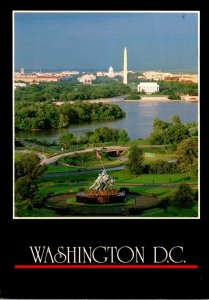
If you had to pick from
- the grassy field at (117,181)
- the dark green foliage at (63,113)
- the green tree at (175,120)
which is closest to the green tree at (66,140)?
the dark green foliage at (63,113)

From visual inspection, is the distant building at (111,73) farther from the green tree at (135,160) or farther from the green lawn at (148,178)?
the green lawn at (148,178)

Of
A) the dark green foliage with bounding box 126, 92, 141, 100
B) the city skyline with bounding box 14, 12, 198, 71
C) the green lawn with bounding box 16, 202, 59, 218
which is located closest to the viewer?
the city skyline with bounding box 14, 12, 198, 71

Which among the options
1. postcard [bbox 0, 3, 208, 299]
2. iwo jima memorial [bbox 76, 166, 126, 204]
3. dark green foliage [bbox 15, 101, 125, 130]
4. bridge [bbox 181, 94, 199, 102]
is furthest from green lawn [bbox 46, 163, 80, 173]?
bridge [bbox 181, 94, 199, 102]

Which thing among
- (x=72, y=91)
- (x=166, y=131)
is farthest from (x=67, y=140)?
(x=166, y=131)

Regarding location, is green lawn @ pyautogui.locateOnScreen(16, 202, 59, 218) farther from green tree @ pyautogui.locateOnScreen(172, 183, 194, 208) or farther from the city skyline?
the city skyline
